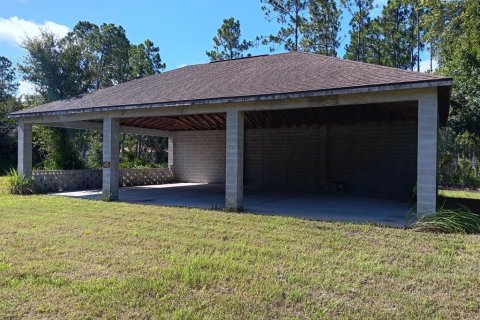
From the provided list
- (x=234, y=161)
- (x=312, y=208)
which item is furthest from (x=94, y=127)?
(x=312, y=208)

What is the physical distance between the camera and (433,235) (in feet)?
22.9

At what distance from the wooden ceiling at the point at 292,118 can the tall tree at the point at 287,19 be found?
51.1ft

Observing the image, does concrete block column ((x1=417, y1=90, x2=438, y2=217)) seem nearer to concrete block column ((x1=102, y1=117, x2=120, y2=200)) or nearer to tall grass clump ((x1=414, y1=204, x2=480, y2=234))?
tall grass clump ((x1=414, y1=204, x2=480, y2=234))

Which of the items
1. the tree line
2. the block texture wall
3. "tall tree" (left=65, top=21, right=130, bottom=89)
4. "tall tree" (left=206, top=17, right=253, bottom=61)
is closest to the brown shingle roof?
the block texture wall

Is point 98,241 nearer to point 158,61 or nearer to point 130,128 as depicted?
point 130,128

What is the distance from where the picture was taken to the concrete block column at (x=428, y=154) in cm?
768

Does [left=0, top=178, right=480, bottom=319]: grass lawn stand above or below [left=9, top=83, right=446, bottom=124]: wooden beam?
below

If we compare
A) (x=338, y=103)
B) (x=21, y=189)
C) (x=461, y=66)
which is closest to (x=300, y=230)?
(x=338, y=103)

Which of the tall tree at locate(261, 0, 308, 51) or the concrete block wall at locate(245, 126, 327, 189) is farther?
the tall tree at locate(261, 0, 308, 51)

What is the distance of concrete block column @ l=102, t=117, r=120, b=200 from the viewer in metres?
12.2

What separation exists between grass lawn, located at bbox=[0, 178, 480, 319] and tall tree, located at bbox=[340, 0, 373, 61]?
25134 millimetres

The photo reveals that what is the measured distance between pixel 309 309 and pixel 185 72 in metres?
12.7

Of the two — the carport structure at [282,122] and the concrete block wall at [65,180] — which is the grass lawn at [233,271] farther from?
the concrete block wall at [65,180]

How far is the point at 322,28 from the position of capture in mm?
30828
